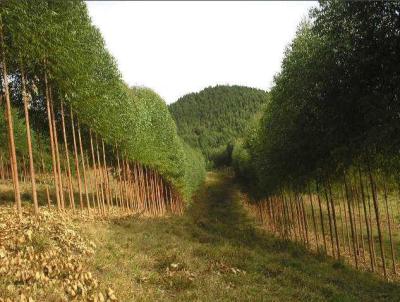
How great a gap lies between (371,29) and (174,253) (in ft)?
36.4

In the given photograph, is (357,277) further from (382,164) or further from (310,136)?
(310,136)

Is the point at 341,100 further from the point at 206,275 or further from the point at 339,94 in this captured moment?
the point at 206,275

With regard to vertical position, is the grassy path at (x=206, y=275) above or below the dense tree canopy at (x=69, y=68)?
below

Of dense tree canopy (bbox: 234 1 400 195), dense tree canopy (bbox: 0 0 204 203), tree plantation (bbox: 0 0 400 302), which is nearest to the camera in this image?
tree plantation (bbox: 0 0 400 302)

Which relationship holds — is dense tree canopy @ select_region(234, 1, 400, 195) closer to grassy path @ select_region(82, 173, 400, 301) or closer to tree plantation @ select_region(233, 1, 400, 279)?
tree plantation @ select_region(233, 1, 400, 279)

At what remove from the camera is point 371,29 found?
1538 centimetres

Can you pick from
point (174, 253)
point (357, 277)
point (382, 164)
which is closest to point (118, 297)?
point (174, 253)

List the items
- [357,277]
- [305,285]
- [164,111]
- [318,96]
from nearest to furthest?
[305,285], [357,277], [318,96], [164,111]

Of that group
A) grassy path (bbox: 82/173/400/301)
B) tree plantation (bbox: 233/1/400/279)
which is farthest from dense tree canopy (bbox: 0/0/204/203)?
tree plantation (bbox: 233/1/400/279)

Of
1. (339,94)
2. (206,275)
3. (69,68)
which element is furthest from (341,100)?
(69,68)

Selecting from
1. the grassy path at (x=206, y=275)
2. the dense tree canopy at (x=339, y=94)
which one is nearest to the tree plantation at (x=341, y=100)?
the dense tree canopy at (x=339, y=94)

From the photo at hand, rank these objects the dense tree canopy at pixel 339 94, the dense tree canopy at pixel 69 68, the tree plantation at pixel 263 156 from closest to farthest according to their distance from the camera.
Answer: the tree plantation at pixel 263 156 < the dense tree canopy at pixel 339 94 < the dense tree canopy at pixel 69 68

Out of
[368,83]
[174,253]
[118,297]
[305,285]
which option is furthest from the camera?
[368,83]

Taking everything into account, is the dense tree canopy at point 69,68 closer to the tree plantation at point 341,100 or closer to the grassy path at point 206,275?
the grassy path at point 206,275
